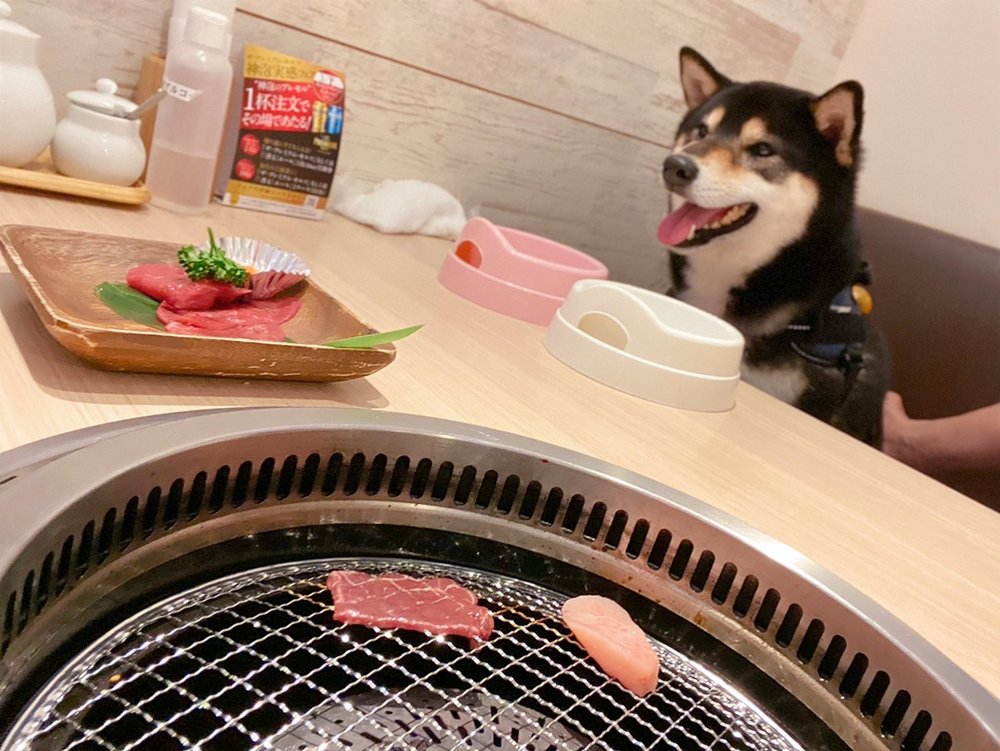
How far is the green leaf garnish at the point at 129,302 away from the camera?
650 mm

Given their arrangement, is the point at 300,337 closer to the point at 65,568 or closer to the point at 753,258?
the point at 65,568

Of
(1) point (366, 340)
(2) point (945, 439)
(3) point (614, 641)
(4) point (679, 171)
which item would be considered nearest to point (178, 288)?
(1) point (366, 340)

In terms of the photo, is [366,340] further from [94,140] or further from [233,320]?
[94,140]

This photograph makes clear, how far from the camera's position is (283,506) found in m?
0.57

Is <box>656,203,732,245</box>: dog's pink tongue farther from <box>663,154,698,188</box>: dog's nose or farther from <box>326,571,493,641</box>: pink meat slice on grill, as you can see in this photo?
<box>326,571,493,641</box>: pink meat slice on grill

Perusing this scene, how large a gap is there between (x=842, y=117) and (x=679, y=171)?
33 cm

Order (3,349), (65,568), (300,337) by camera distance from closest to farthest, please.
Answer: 1. (65,568)
2. (3,349)
3. (300,337)

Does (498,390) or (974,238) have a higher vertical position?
(974,238)

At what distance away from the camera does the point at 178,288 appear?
68 centimetres

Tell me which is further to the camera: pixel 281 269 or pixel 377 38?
pixel 377 38

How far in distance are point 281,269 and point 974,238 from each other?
70.5 inches

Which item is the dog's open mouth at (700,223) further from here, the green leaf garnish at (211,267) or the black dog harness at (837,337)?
the green leaf garnish at (211,267)

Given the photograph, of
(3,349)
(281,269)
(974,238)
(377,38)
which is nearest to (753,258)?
(974,238)

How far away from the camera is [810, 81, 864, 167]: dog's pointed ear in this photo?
1452 millimetres
